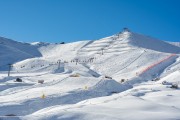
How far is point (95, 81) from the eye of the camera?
60.8 metres

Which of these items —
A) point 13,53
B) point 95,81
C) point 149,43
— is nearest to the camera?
point 95,81

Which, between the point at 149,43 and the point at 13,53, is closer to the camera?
the point at 13,53

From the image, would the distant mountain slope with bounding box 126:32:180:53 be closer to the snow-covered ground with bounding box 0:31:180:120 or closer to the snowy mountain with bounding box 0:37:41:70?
the snow-covered ground with bounding box 0:31:180:120

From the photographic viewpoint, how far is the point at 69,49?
174 metres

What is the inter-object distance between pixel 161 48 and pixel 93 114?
153 metres

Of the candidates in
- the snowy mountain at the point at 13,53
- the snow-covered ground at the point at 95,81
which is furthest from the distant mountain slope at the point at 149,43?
the snowy mountain at the point at 13,53

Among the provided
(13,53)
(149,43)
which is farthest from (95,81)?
(149,43)

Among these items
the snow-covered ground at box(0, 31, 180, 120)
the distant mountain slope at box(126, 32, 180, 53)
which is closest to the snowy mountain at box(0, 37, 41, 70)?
the snow-covered ground at box(0, 31, 180, 120)

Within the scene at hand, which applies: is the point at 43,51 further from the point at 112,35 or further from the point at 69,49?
the point at 112,35

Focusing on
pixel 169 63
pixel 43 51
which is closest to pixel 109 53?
pixel 169 63

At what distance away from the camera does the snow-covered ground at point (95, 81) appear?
25692 millimetres

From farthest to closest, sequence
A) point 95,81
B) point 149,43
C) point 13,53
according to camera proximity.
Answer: point 149,43 < point 13,53 < point 95,81

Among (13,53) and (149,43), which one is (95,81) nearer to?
(13,53)

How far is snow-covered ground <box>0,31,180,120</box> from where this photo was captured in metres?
25.7
